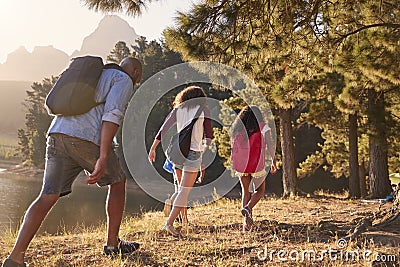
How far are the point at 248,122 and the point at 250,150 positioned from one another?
0.29 meters

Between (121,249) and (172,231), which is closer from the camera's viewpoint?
(121,249)

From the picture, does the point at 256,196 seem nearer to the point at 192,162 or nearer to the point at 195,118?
the point at 192,162

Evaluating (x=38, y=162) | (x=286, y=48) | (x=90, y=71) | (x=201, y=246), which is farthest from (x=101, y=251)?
(x=38, y=162)

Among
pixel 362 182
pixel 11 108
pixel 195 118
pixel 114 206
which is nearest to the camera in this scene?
pixel 114 206

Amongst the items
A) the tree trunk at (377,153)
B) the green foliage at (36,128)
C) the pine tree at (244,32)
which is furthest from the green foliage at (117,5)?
the green foliage at (36,128)

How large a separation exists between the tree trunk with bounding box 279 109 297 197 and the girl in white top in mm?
7663

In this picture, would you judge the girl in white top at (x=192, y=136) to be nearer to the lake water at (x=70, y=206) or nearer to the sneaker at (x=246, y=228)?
the sneaker at (x=246, y=228)

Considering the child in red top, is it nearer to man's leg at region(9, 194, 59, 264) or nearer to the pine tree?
the pine tree

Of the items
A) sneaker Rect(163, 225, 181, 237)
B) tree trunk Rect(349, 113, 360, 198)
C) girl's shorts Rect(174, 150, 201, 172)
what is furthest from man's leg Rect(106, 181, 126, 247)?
tree trunk Rect(349, 113, 360, 198)

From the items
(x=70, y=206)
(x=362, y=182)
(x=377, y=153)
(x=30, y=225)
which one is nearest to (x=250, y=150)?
(x=30, y=225)

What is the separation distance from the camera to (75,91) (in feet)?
9.89

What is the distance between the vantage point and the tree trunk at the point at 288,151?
12.0 m

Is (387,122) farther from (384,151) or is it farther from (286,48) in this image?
(286,48)

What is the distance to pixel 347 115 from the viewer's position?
12703mm
